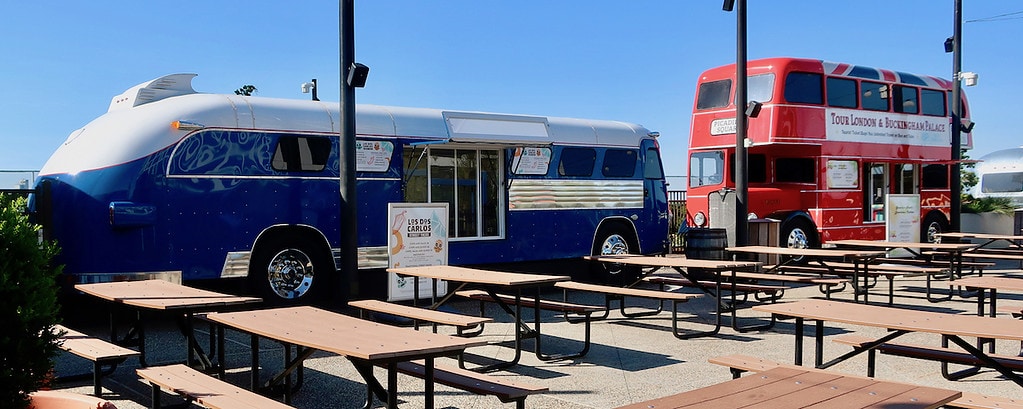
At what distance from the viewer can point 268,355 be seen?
26.6 ft

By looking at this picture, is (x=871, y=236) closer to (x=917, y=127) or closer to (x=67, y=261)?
(x=917, y=127)

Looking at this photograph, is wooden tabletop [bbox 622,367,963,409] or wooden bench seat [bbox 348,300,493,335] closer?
wooden tabletop [bbox 622,367,963,409]

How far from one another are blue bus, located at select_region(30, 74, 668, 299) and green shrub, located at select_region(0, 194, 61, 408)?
5227 mm

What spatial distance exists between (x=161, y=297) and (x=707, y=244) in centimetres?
792

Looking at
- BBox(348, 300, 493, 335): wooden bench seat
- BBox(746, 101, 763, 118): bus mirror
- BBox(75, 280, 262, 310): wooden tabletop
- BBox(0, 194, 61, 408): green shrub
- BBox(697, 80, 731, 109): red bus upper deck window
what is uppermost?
BBox(697, 80, 731, 109): red bus upper deck window

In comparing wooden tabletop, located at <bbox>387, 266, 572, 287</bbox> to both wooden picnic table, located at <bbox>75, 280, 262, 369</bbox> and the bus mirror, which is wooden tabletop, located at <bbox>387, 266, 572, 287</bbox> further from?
the bus mirror

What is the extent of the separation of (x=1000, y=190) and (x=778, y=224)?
2163cm

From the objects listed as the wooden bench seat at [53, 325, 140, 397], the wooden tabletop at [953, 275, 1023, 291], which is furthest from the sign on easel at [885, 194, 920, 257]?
the wooden bench seat at [53, 325, 140, 397]

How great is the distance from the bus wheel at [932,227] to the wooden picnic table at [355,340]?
17.5 m

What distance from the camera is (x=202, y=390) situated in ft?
16.5

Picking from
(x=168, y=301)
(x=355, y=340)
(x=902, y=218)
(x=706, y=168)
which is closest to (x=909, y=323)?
(x=355, y=340)

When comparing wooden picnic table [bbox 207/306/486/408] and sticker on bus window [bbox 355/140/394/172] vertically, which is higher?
sticker on bus window [bbox 355/140/394/172]

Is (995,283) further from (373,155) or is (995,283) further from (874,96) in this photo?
(874,96)

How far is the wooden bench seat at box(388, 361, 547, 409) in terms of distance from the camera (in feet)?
16.5
